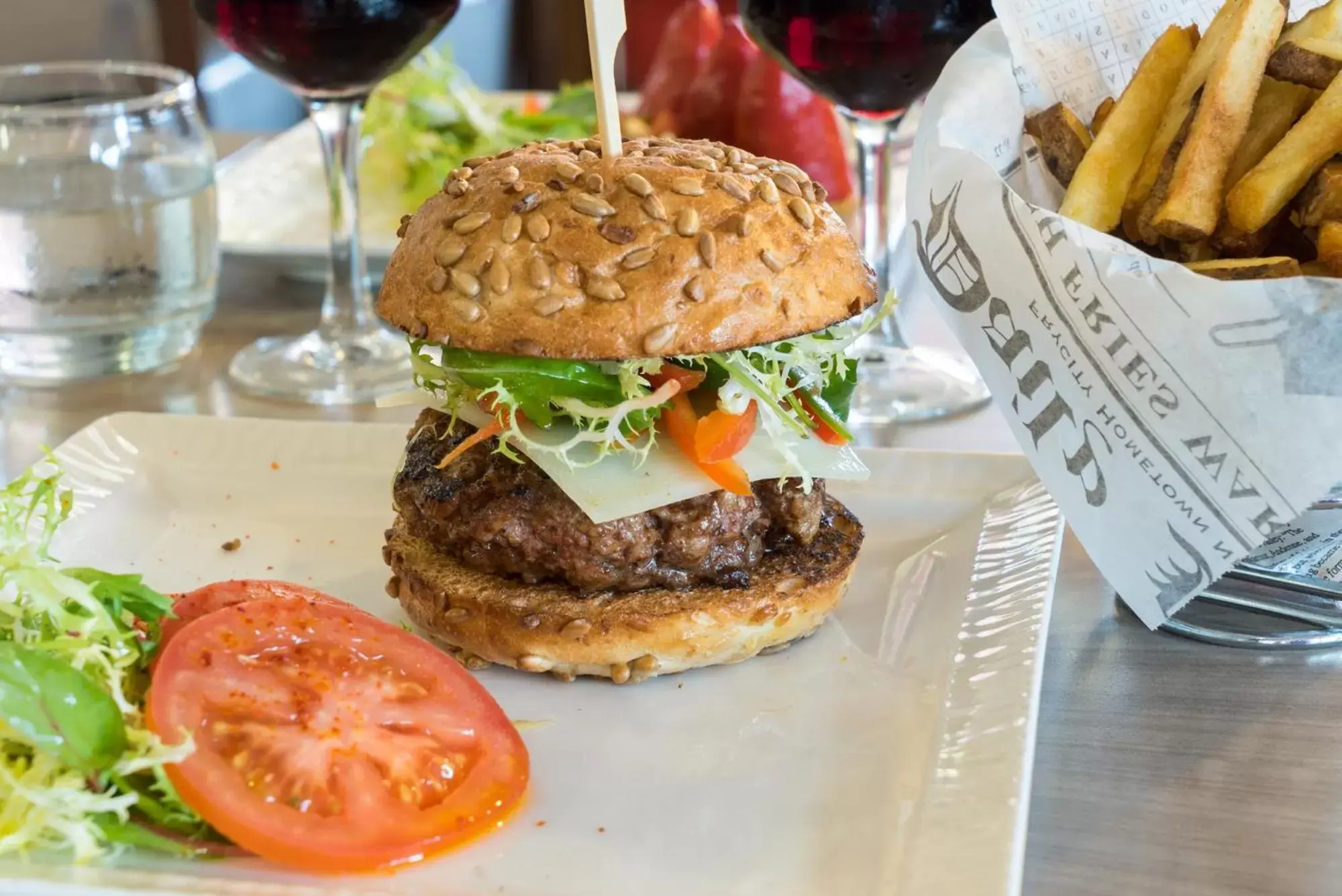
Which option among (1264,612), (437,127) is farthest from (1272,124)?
(437,127)

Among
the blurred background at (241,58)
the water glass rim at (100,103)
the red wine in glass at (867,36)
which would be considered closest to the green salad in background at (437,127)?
the blurred background at (241,58)

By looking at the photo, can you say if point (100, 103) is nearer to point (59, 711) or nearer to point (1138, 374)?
point (59, 711)

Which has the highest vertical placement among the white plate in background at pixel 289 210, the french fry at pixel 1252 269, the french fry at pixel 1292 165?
the french fry at pixel 1292 165

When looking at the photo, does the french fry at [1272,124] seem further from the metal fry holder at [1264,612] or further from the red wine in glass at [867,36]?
the red wine in glass at [867,36]

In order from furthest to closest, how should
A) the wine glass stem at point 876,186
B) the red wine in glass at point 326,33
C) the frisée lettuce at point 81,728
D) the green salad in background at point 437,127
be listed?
the green salad in background at point 437,127
the wine glass stem at point 876,186
the red wine in glass at point 326,33
the frisée lettuce at point 81,728

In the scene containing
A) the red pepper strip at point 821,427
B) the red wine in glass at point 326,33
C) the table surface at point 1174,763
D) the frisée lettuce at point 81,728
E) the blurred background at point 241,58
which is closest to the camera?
the frisée lettuce at point 81,728

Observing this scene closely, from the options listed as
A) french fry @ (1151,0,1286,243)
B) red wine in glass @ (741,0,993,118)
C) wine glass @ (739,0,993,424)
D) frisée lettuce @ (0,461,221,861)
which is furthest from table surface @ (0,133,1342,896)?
red wine in glass @ (741,0,993,118)

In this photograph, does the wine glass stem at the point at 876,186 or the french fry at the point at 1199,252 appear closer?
the french fry at the point at 1199,252

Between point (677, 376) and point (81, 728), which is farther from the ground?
point (677, 376)
